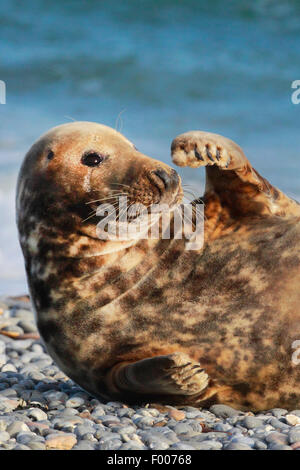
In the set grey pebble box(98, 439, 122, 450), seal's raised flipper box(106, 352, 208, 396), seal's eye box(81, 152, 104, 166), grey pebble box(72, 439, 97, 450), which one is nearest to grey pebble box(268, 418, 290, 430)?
seal's raised flipper box(106, 352, 208, 396)

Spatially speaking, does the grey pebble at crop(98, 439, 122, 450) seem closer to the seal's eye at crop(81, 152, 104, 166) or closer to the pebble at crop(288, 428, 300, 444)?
the pebble at crop(288, 428, 300, 444)

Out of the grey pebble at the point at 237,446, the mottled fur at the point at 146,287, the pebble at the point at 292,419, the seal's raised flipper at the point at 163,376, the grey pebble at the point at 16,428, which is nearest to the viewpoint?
the grey pebble at the point at 237,446

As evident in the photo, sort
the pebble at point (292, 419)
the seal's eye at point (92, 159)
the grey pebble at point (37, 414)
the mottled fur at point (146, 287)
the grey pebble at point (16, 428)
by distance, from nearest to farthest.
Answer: the grey pebble at point (16, 428) < the pebble at point (292, 419) < the grey pebble at point (37, 414) < the mottled fur at point (146, 287) < the seal's eye at point (92, 159)

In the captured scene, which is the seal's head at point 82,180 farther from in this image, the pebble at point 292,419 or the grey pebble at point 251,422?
the pebble at point 292,419

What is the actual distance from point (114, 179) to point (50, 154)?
0.59 meters

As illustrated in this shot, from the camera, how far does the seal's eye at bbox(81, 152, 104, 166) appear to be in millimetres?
5457

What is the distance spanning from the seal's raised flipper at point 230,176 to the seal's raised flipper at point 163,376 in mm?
1387

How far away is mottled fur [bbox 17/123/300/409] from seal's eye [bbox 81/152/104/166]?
50mm

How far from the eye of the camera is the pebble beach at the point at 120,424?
4406mm

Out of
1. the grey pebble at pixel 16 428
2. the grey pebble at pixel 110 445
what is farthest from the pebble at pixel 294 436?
the grey pebble at pixel 16 428

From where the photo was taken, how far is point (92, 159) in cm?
547

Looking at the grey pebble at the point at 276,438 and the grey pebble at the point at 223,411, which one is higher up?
the grey pebble at the point at 223,411
